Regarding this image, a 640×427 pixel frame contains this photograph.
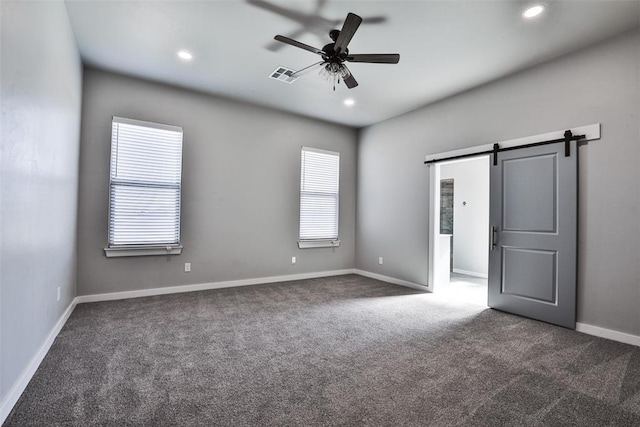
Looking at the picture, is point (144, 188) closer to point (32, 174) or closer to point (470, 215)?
point (32, 174)

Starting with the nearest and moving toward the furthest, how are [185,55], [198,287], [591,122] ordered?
[591,122], [185,55], [198,287]

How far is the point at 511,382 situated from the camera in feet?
7.00

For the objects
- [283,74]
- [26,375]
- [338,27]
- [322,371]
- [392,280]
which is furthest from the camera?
[392,280]

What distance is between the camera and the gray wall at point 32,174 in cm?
167

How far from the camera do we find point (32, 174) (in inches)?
81.5

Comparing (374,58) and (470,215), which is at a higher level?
(374,58)

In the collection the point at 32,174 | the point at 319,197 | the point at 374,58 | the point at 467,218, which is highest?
the point at 374,58

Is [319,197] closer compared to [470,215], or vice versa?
[319,197]

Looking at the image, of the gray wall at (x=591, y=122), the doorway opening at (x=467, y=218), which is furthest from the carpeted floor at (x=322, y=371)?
the doorway opening at (x=467, y=218)

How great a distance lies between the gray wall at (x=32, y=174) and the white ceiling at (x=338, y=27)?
57 cm

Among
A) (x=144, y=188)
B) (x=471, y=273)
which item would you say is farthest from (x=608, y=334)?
(x=144, y=188)

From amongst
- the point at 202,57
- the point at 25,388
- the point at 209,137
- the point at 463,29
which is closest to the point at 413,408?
the point at 25,388

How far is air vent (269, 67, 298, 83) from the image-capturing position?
3811 mm

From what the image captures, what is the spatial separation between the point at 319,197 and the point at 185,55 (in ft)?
10.5
